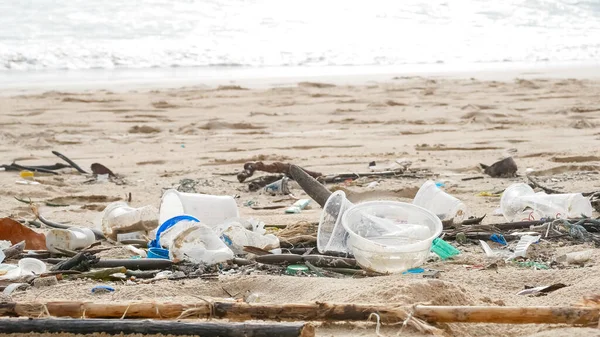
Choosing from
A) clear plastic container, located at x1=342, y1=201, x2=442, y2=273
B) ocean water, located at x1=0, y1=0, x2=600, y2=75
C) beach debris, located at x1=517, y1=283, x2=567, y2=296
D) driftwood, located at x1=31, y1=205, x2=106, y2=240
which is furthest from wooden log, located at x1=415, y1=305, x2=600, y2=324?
ocean water, located at x1=0, y1=0, x2=600, y2=75

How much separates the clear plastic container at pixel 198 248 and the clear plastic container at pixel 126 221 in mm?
552

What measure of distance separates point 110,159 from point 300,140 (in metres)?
1.60

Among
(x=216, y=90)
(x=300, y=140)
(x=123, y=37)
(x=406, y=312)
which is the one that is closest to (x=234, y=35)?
(x=123, y=37)

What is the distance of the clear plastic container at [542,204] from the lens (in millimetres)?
3420

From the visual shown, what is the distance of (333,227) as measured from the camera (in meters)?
2.95

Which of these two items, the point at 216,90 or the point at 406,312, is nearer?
the point at 406,312

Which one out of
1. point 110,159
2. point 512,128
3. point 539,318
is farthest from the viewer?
point 512,128

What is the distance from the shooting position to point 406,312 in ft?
6.24

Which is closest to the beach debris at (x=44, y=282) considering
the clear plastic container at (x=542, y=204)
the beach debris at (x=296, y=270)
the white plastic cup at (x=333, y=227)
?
the beach debris at (x=296, y=270)

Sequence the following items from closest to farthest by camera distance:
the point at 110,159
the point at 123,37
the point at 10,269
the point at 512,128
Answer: the point at 10,269, the point at 110,159, the point at 512,128, the point at 123,37

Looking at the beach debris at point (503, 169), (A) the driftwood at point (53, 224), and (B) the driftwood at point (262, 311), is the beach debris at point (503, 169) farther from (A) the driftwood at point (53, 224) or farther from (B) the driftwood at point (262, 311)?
(B) the driftwood at point (262, 311)

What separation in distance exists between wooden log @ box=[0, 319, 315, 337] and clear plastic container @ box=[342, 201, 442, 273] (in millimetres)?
873

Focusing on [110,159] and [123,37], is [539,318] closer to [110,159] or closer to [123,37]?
[110,159]

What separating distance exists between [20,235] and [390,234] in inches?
61.6
